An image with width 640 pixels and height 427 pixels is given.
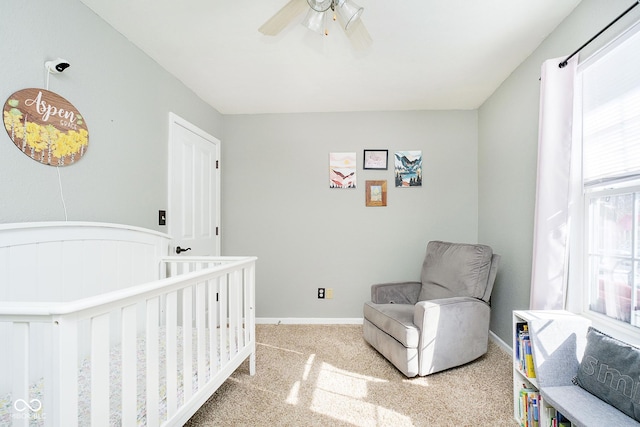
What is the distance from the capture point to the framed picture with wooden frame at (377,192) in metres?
3.16

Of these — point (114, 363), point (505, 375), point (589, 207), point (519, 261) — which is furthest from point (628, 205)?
point (114, 363)

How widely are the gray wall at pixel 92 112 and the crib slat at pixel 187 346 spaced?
0.81 meters

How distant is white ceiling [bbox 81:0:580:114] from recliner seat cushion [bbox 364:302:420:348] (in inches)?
73.9

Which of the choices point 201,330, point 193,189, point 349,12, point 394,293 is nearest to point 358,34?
point 349,12

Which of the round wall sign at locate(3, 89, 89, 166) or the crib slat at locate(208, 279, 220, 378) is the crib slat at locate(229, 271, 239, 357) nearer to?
the crib slat at locate(208, 279, 220, 378)

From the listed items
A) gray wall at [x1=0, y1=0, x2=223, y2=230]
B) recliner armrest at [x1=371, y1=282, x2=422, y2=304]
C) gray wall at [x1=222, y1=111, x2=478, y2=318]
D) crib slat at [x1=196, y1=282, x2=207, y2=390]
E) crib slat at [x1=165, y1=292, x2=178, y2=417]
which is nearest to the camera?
crib slat at [x1=165, y1=292, x2=178, y2=417]

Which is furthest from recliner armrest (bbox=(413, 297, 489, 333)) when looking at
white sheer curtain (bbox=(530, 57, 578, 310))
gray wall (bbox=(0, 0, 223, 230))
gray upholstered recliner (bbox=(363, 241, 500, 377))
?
gray wall (bbox=(0, 0, 223, 230))

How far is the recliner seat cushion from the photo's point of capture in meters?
1.99

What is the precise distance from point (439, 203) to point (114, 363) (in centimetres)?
293

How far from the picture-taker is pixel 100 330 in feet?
2.98

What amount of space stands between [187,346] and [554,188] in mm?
2046

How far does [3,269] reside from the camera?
1.19 metres

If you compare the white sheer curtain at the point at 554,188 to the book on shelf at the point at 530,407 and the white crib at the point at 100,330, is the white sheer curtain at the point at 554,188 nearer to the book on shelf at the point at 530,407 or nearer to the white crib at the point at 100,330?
the book on shelf at the point at 530,407

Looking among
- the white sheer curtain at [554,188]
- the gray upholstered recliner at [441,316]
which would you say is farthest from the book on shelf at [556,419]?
the gray upholstered recliner at [441,316]
